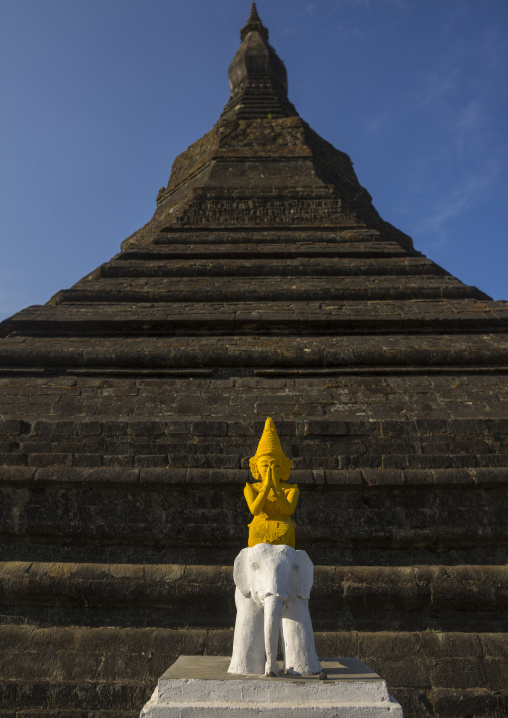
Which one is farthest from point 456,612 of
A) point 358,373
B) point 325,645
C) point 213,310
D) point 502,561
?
point 213,310

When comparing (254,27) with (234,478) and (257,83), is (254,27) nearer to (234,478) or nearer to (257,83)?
(257,83)

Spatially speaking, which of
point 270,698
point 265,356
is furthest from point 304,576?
point 265,356

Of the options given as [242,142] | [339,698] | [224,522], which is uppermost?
[242,142]

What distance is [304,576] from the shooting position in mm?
3791

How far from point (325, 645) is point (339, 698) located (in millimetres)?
1926

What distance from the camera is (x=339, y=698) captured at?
3.14 meters

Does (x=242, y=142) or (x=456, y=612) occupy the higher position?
(x=242, y=142)

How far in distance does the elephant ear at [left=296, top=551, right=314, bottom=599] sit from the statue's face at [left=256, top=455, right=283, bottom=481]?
0.69 meters

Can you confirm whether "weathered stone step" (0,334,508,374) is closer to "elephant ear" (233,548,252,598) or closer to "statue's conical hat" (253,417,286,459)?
"statue's conical hat" (253,417,286,459)

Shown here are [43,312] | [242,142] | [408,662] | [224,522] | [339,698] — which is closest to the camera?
[339,698]

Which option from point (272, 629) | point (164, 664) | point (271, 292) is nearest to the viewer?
point (272, 629)

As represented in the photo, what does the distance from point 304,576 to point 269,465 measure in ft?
2.97

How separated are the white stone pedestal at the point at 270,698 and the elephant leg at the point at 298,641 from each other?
153 millimetres

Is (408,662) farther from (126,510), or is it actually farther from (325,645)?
(126,510)
